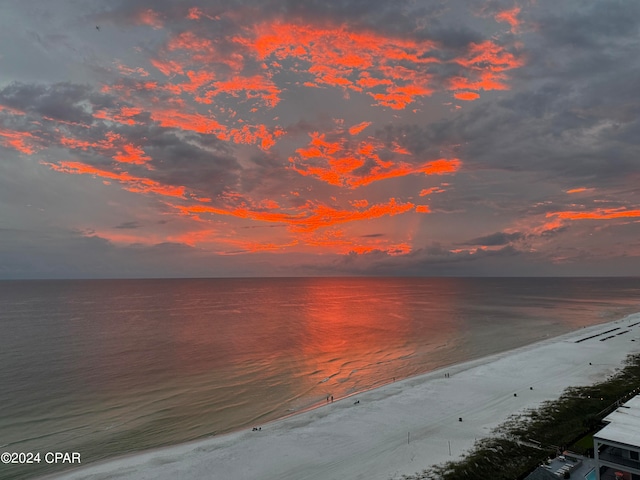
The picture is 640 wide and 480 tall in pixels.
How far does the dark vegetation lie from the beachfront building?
5718mm

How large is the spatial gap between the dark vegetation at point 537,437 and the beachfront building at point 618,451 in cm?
572

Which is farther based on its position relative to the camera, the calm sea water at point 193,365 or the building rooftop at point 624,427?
the calm sea water at point 193,365

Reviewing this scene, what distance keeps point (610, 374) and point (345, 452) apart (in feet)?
160

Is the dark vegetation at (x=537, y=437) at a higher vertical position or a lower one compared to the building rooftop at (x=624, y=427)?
lower

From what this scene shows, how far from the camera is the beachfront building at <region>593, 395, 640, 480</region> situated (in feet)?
90.5

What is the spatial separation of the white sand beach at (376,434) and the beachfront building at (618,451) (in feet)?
38.0

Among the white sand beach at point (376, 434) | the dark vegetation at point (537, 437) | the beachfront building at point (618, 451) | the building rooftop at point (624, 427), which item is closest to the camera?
the beachfront building at point (618, 451)

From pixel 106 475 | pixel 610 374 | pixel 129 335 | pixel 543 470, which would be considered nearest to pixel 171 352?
pixel 129 335

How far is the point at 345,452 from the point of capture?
1478 inches

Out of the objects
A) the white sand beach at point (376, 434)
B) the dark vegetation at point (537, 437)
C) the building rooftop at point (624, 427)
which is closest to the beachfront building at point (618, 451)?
the building rooftop at point (624, 427)

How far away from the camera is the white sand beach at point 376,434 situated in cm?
3444

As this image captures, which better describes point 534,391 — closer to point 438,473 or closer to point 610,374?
point 610,374

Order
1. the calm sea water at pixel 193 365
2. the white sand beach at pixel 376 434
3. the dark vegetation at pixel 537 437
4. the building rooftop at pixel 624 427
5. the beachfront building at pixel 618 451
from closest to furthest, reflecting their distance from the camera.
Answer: the beachfront building at pixel 618 451 → the building rooftop at pixel 624 427 → the dark vegetation at pixel 537 437 → the white sand beach at pixel 376 434 → the calm sea water at pixel 193 365

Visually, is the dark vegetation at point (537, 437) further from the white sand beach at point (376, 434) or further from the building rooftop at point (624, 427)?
the building rooftop at point (624, 427)
